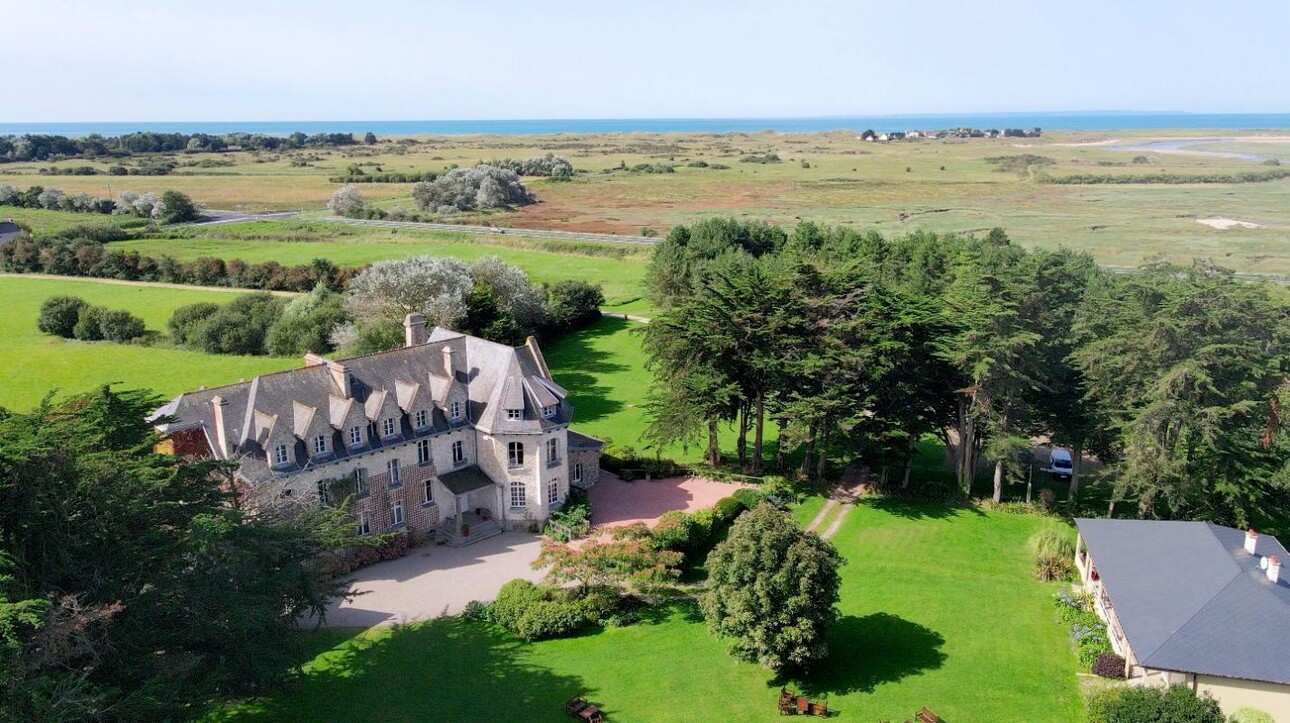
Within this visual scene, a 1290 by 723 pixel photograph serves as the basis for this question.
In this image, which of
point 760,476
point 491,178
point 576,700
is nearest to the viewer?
point 576,700

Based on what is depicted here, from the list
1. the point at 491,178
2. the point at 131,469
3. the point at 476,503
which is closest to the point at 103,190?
the point at 491,178

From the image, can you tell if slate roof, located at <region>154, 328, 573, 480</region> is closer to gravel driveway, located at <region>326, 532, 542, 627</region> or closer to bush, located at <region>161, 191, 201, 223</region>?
gravel driveway, located at <region>326, 532, 542, 627</region>

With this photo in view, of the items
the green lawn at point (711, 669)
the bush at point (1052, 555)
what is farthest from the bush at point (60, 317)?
the bush at point (1052, 555)

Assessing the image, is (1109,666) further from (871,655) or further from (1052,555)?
(1052,555)

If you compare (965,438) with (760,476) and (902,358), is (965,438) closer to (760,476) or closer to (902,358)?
(902,358)

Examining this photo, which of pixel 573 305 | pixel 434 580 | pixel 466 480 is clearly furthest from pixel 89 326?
pixel 434 580

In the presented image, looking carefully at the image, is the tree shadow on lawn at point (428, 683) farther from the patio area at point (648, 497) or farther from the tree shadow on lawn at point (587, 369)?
the tree shadow on lawn at point (587, 369)
